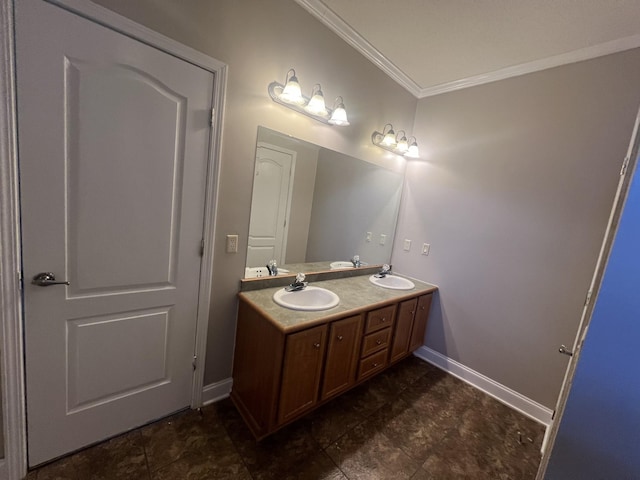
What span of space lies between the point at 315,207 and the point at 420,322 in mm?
1463

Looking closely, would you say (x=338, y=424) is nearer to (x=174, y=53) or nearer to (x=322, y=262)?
(x=322, y=262)

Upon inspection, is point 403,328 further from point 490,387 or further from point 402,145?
point 402,145

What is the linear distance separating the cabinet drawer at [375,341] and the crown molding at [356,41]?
218 centimetres

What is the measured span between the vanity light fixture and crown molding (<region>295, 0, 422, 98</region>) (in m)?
0.41

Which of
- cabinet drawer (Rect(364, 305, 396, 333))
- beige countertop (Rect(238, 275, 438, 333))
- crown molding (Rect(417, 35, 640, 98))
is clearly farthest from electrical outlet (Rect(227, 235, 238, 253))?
crown molding (Rect(417, 35, 640, 98))

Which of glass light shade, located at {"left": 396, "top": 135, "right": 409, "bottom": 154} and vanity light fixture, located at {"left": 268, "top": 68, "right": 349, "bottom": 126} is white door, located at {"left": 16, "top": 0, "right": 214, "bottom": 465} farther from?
glass light shade, located at {"left": 396, "top": 135, "right": 409, "bottom": 154}

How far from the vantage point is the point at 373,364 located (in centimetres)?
197

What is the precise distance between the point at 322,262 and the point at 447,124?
69.3 inches

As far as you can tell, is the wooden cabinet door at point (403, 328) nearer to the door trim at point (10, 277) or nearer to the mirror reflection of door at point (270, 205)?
the mirror reflection of door at point (270, 205)

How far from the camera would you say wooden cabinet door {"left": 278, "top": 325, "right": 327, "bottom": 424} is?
140 cm

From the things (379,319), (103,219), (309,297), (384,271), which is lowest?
(379,319)

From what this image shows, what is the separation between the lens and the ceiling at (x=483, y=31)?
57.9 inches

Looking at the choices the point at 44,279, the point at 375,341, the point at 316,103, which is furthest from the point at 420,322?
the point at 44,279

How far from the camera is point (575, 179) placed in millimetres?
1799
